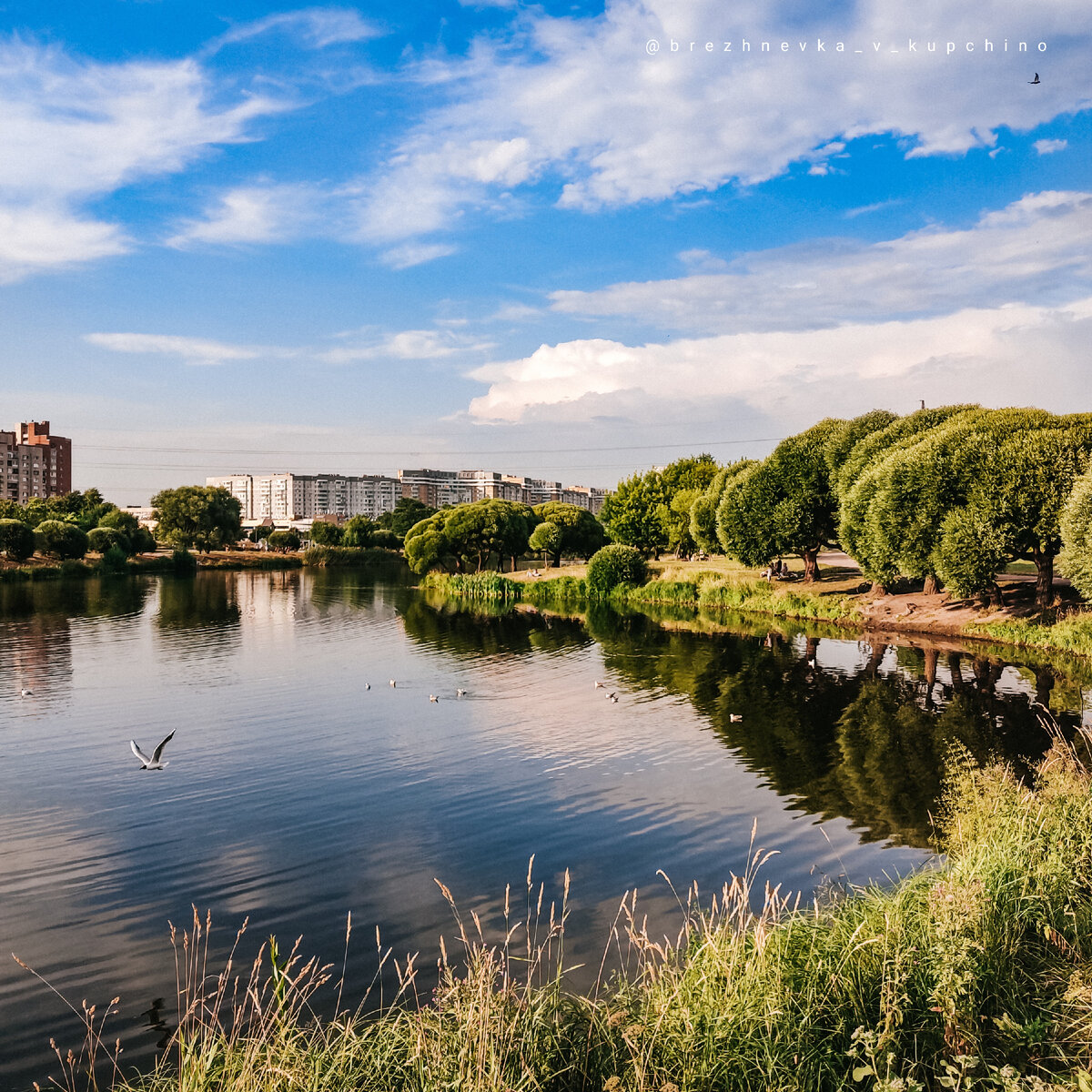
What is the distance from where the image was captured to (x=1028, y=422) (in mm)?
41875

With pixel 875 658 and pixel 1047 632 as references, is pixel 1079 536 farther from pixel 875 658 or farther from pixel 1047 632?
pixel 875 658

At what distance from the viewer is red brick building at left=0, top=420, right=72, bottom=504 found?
17525 centimetres

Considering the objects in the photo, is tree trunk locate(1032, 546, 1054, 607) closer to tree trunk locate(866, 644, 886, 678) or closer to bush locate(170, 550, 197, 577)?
tree trunk locate(866, 644, 886, 678)

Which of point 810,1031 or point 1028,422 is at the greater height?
point 1028,422

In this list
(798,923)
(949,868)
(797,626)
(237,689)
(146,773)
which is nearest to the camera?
(798,923)

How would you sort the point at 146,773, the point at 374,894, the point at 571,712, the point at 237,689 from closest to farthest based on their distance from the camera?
the point at 374,894
the point at 146,773
the point at 571,712
the point at 237,689

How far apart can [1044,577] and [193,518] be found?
11146 cm

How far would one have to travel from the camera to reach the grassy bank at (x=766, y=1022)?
681 cm

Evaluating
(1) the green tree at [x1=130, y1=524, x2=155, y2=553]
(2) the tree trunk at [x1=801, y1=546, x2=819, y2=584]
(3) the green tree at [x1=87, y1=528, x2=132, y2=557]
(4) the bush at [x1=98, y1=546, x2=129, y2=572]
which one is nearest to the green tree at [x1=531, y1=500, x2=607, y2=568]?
(2) the tree trunk at [x1=801, y1=546, x2=819, y2=584]

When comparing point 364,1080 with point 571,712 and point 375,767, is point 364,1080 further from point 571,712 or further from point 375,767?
point 571,712

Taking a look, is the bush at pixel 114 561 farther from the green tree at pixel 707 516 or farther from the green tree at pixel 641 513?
the green tree at pixel 707 516

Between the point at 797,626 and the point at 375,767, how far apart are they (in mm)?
36188

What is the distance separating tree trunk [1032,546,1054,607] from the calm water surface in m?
6.46

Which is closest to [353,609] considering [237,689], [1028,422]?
[237,689]
